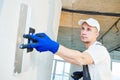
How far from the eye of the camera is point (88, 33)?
1764mm

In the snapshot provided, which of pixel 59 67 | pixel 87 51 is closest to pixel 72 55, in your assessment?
pixel 87 51

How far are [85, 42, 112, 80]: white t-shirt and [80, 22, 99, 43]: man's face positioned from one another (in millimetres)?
120

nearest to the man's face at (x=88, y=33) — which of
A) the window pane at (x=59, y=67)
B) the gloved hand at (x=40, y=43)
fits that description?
the gloved hand at (x=40, y=43)

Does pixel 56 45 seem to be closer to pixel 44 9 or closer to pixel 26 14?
pixel 26 14

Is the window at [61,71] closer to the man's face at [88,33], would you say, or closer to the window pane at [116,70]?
the window pane at [116,70]

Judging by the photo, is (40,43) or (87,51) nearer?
(40,43)

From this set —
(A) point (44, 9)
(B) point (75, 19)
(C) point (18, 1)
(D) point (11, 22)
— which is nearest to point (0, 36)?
(D) point (11, 22)

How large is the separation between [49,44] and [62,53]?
16cm

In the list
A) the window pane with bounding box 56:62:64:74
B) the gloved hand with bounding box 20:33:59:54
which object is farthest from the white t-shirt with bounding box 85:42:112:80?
the window pane with bounding box 56:62:64:74

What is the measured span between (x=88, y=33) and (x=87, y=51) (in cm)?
32

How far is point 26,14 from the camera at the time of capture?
1.06 m

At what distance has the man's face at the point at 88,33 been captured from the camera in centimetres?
174

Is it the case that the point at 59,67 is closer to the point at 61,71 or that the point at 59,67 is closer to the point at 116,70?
the point at 61,71

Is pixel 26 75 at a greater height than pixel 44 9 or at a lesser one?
lesser
